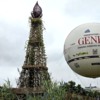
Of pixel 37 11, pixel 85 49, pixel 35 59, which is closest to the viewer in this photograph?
pixel 85 49

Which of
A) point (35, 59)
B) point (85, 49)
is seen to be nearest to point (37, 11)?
point (35, 59)

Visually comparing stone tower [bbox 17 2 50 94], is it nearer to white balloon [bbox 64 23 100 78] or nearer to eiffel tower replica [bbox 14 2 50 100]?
eiffel tower replica [bbox 14 2 50 100]

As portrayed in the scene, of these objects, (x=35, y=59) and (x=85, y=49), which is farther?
(x=35, y=59)

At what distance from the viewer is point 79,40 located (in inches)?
1304

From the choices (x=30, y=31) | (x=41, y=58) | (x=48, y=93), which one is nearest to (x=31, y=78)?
(x=41, y=58)

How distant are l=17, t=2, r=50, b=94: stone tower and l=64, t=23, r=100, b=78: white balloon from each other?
65308 mm

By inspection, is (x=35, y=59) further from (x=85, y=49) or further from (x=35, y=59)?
(x=85, y=49)

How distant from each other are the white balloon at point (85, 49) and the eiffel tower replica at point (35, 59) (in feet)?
214

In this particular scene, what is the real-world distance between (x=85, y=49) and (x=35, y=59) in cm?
7492

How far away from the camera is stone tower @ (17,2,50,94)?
10356 cm

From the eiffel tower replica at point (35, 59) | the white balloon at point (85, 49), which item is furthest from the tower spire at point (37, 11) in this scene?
the white balloon at point (85, 49)

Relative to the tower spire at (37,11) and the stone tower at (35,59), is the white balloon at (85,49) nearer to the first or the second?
the stone tower at (35,59)

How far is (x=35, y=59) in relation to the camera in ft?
353

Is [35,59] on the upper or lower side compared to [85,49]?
upper
